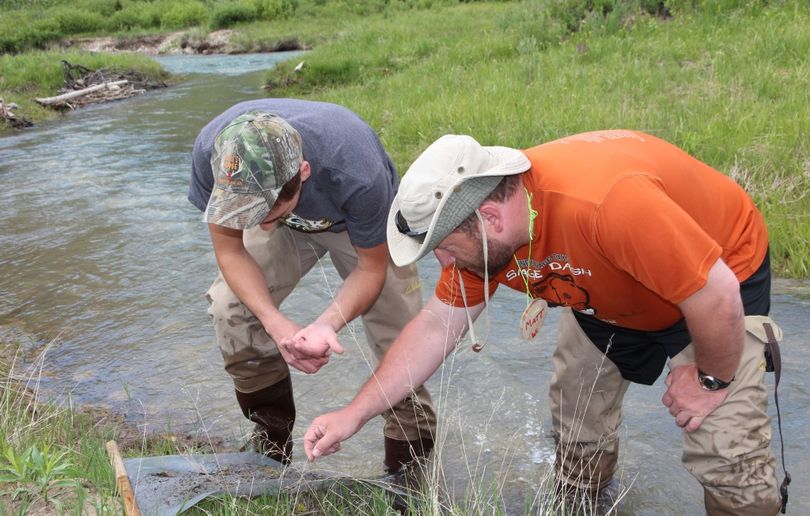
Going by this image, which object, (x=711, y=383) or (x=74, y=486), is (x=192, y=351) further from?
(x=711, y=383)

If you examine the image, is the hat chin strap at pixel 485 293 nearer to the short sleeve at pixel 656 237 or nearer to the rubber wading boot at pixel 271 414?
the short sleeve at pixel 656 237

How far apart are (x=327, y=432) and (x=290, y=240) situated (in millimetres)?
1234

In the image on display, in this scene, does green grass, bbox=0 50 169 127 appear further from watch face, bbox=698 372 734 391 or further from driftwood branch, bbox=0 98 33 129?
watch face, bbox=698 372 734 391

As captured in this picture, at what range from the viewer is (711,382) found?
99.8 inches

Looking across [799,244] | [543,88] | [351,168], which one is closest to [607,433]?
[351,168]

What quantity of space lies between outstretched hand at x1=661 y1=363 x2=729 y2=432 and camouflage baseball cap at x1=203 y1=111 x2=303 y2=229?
158cm

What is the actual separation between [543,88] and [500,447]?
609cm

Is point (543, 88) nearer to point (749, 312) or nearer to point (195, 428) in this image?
point (195, 428)

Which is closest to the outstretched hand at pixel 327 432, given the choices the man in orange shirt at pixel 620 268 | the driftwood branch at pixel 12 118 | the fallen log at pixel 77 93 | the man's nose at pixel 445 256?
the man in orange shirt at pixel 620 268

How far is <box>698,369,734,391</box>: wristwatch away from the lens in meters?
2.52

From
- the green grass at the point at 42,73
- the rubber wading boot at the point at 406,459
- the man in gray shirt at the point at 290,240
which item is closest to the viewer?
the man in gray shirt at the point at 290,240

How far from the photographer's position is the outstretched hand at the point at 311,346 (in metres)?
3.05

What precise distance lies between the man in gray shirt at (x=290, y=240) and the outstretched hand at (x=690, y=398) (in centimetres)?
108

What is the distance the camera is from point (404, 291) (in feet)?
11.9
